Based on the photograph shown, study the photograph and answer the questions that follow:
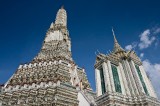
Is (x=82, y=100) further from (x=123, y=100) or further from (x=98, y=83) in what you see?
(x=123, y=100)

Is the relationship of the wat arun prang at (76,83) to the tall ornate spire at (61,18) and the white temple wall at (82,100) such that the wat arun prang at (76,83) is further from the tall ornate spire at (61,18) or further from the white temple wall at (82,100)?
the tall ornate spire at (61,18)

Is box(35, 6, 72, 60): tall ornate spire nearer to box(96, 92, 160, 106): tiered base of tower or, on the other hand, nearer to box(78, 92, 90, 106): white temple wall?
box(78, 92, 90, 106): white temple wall

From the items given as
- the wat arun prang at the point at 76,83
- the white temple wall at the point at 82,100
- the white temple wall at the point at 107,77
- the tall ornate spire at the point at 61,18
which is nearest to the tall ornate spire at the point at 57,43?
the tall ornate spire at the point at 61,18

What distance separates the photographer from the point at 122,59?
29312 mm

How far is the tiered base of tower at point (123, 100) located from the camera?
71.6ft

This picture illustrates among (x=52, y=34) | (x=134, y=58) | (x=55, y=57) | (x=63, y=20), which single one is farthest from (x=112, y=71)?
(x=63, y=20)

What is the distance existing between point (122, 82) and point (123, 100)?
3.51 m

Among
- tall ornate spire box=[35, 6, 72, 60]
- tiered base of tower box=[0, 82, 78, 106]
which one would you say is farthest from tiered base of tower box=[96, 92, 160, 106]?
tall ornate spire box=[35, 6, 72, 60]

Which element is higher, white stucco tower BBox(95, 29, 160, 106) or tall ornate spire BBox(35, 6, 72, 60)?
tall ornate spire BBox(35, 6, 72, 60)

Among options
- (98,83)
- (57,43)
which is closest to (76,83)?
(98,83)

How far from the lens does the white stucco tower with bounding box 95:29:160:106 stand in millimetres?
22516

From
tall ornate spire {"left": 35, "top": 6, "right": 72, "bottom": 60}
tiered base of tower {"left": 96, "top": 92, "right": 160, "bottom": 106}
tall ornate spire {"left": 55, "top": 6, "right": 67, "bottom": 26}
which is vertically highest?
tall ornate spire {"left": 55, "top": 6, "right": 67, "bottom": 26}

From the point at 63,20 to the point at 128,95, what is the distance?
1843 inches

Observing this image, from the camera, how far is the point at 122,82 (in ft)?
83.5
